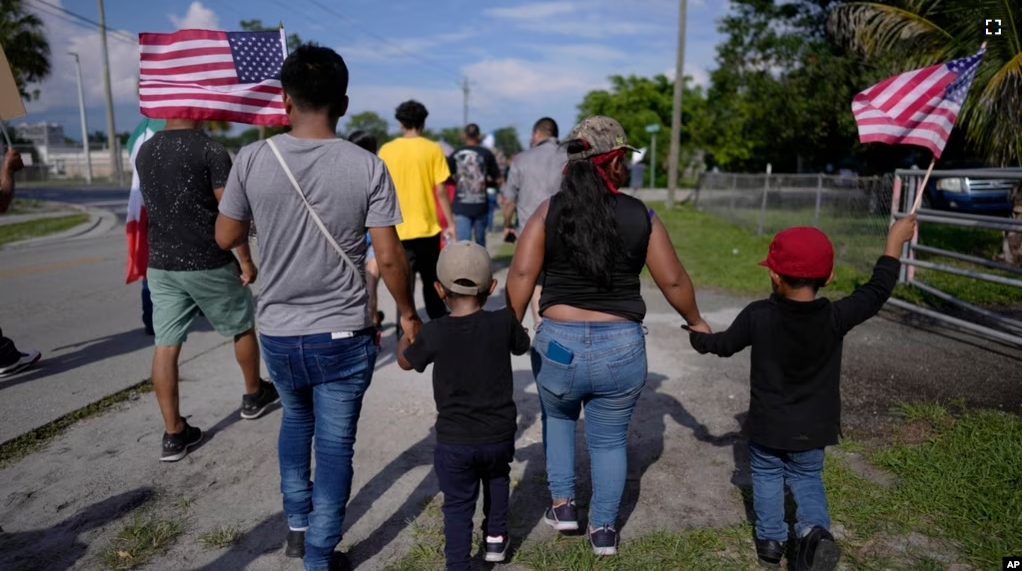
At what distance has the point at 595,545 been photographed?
119 inches

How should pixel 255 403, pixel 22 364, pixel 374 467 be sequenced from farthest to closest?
pixel 22 364, pixel 255 403, pixel 374 467

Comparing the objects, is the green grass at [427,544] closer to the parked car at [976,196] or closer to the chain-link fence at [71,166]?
the parked car at [976,196]

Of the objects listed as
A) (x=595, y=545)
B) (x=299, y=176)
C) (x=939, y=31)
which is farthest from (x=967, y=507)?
(x=939, y=31)

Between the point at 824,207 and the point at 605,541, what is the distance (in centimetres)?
959

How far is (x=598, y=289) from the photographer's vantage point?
286cm

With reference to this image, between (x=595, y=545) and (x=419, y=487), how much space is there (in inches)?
43.1

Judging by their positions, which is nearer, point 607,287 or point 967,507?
point 607,287

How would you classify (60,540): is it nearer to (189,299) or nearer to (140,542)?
(140,542)

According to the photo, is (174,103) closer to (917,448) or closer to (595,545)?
(595,545)

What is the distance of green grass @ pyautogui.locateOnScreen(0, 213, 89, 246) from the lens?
1416 cm

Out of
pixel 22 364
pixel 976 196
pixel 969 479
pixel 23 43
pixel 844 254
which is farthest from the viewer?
pixel 23 43

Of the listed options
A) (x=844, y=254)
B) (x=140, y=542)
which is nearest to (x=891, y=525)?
(x=140, y=542)

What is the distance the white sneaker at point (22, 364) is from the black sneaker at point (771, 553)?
5.35 metres

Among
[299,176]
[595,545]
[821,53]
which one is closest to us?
[299,176]
